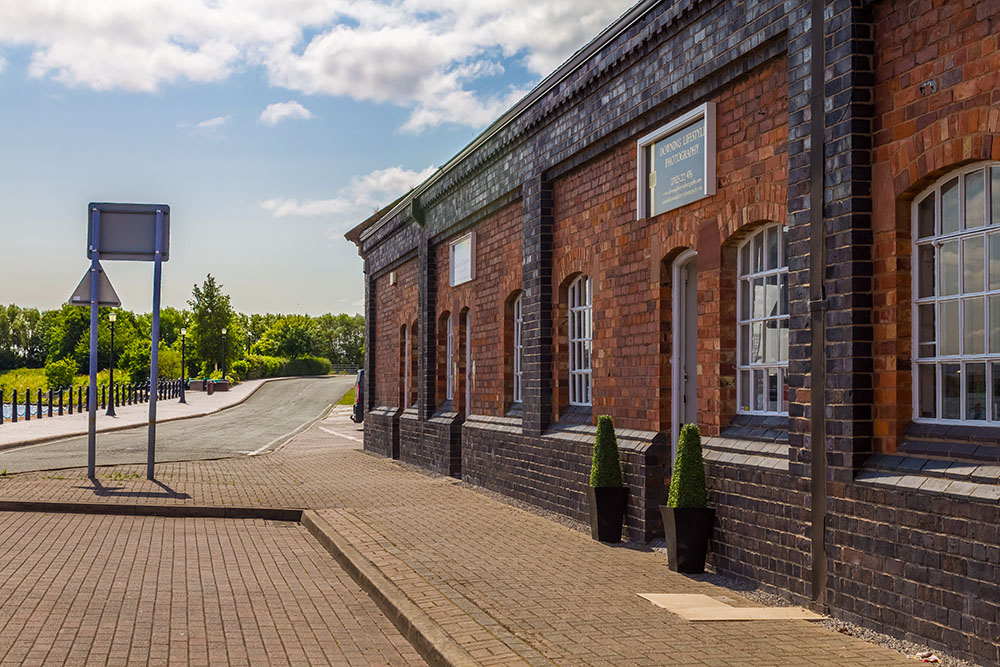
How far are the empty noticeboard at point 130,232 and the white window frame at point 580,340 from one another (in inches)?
232

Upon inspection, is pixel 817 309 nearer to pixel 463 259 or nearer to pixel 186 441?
pixel 463 259

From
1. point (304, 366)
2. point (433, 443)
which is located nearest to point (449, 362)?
point (433, 443)

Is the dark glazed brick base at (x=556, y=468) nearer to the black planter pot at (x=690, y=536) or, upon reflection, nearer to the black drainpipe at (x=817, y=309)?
the black planter pot at (x=690, y=536)

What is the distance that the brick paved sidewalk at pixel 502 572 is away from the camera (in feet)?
18.1

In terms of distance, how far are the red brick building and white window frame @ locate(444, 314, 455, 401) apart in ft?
13.9

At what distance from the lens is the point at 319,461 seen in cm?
1944

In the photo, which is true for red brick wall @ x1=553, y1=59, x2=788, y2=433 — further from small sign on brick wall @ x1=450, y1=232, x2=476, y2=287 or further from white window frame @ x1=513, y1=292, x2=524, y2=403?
small sign on brick wall @ x1=450, y1=232, x2=476, y2=287

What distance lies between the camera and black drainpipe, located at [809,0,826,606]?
21.9 feet

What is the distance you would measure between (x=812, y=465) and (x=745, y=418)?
5.35 feet

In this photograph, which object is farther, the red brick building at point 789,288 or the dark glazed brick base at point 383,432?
the dark glazed brick base at point 383,432

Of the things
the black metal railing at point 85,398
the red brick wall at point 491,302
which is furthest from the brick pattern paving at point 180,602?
the black metal railing at point 85,398

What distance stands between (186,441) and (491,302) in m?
13.6

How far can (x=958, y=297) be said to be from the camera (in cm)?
598

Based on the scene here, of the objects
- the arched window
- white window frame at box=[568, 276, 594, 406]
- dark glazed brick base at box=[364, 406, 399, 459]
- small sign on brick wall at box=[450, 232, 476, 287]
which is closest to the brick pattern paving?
the arched window
